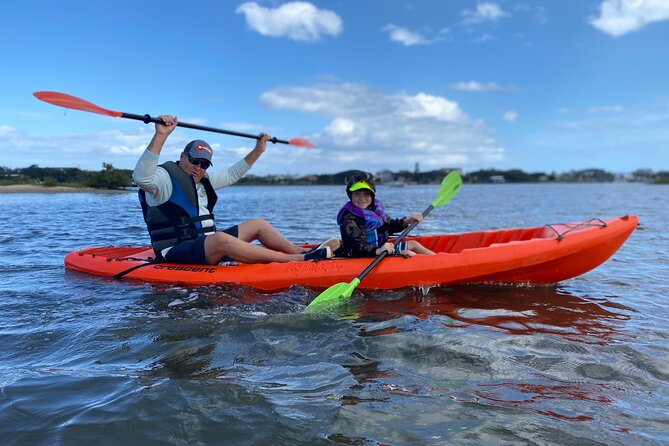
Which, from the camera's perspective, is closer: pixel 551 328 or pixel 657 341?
pixel 657 341

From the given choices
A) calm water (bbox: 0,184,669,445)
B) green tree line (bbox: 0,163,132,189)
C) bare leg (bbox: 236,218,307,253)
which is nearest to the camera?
calm water (bbox: 0,184,669,445)

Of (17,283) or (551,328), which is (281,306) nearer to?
(551,328)

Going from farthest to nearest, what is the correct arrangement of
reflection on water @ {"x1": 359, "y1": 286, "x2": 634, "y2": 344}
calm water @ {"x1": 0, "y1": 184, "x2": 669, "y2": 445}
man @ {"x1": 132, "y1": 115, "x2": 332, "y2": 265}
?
man @ {"x1": 132, "y1": 115, "x2": 332, "y2": 265} < reflection on water @ {"x1": 359, "y1": 286, "x2": 634, "y2": 344} < calm water @ {"x1": 0, "y1": 184, "x2": 669, "y2": 445}

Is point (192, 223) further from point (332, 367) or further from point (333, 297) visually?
point (332, 367)

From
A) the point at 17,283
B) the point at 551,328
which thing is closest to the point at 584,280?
the point at 551,328

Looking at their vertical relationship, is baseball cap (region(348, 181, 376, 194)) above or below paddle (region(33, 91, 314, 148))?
below

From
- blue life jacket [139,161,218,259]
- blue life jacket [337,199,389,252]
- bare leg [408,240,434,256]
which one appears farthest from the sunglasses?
bare leg [408,240,434,256]

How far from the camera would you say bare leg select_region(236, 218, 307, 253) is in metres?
5.64

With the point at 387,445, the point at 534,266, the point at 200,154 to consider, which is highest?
the point at 200,154

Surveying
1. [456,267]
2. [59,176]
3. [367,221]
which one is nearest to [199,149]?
[367,221]

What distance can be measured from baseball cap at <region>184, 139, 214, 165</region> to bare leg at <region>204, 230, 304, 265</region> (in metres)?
0.87

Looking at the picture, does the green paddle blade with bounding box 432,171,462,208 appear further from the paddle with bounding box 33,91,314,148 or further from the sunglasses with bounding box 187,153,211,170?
the paddle with bounding box 33,91,314,148

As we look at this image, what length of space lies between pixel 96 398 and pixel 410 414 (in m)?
1.67

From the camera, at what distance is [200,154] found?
512cm
